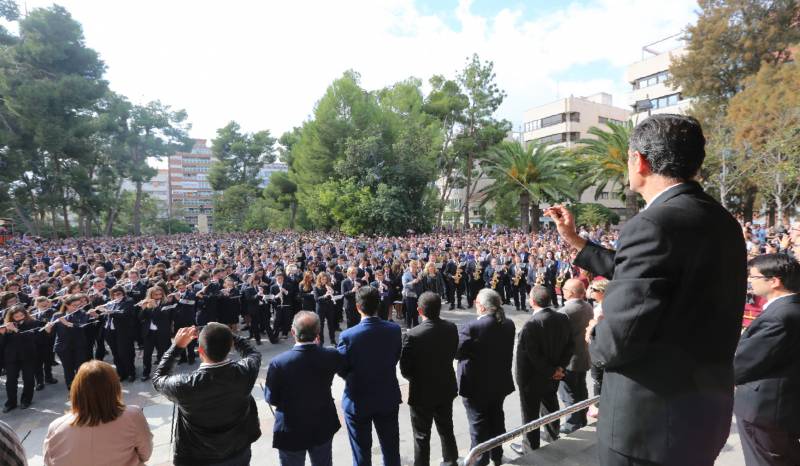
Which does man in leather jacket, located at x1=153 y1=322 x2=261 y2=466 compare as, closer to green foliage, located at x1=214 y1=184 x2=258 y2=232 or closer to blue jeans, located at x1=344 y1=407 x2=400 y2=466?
blue jeans, located at x1=344 y1=407 x2=400 y2=466

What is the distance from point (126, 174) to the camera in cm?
4116

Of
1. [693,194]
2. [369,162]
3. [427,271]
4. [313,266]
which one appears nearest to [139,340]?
[313,266]

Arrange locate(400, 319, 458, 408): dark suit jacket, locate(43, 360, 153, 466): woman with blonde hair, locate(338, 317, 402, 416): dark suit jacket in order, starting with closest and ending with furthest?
locate(43, 360, 153, 466): woman with blonde hair, locate(338, 317, 402, 416): dark suit jacket, locate(400, 319, 458, 408): dark suit jacket

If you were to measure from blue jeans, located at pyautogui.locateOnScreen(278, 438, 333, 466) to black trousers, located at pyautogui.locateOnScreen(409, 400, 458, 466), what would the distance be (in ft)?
3.22

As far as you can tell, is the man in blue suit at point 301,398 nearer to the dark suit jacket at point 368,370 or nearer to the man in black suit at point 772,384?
the dark suit jacket at point 368,370

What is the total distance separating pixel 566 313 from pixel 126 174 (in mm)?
45787

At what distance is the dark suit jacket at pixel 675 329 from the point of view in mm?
1245

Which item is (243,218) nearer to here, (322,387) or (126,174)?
(126,174)

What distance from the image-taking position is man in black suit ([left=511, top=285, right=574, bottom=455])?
4.59 m

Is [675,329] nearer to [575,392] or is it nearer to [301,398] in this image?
[301,398]

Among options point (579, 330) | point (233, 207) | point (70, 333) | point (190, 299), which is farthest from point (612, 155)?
point (233, 207)

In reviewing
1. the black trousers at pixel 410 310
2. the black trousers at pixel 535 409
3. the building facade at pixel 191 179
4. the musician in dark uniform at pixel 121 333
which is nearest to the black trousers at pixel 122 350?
the musician in dark uniform at pixel 121 333

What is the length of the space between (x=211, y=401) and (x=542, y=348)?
3.22 meters

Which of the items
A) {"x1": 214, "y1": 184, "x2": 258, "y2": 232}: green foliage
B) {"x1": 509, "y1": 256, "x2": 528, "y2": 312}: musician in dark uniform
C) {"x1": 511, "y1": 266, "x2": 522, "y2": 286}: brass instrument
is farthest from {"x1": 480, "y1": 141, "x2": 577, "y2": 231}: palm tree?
{"x1": 214, "y1": 184, "x2": 258, "y2": 232}: green foliage
